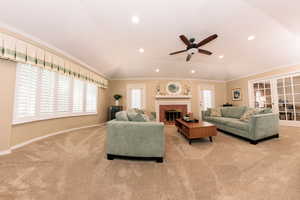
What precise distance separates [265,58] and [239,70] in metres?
1.15

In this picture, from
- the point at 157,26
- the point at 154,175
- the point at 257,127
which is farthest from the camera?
the point at 157,26

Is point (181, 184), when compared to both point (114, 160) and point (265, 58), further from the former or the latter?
point (265, 58)

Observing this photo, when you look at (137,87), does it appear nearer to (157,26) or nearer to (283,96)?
(157,26)

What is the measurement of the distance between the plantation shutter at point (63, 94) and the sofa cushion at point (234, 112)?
19.9ft

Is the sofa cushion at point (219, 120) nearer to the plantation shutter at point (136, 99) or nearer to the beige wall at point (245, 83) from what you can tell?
the beige wall at point (245, 83)

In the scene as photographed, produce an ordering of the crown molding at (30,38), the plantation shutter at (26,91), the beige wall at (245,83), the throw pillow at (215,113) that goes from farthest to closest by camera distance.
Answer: the throw pillow at (215,113)
the beige wall at (245,83)
the plantation shutter at (26,91)
the crown molding at (30,38)

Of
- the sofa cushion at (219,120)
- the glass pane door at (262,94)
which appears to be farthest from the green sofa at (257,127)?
the glass pane door at (262,94)

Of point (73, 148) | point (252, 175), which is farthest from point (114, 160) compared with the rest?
point (252, 175)

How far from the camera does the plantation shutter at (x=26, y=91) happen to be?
226cm

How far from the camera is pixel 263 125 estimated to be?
2.63 metres

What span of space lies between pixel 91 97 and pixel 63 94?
116 centimetres

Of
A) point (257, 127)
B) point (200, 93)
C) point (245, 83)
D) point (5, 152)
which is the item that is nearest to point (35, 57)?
point (5, 152)

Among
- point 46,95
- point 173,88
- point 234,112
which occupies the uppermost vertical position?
point 173,88

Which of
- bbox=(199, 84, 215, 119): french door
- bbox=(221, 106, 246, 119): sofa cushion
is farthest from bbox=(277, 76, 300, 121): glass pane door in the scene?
bbox=(199, 84, 215, 119): french door
